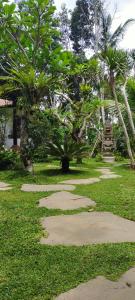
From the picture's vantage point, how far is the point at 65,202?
6.12m

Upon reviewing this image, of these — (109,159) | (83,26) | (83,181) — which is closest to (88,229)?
(83,181)

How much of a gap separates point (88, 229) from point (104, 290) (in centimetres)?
159

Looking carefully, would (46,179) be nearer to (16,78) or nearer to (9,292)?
(16,78)

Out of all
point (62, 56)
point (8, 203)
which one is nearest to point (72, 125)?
point (62, 56)

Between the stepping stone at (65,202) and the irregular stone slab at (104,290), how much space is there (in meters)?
2.66

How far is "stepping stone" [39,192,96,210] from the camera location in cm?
583

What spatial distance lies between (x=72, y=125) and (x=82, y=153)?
333cm

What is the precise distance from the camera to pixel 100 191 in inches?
287

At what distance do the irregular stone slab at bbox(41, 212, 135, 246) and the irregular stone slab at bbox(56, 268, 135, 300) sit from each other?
963mm

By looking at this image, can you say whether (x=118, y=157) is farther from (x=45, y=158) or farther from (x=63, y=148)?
(x=63, y=148)

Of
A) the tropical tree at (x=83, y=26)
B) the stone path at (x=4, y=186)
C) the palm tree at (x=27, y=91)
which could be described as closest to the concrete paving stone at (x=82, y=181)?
the stone path at (x=4, y=186)

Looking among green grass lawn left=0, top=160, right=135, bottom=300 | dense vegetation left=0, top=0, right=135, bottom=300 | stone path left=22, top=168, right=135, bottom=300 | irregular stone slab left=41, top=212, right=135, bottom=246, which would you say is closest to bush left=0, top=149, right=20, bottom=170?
dense vegetation left=0, top=0, right=135, bottom=300

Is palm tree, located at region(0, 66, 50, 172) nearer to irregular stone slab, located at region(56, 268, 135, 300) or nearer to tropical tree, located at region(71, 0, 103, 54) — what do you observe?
irregular stone slab, located at region(56, 268, 135, 300)

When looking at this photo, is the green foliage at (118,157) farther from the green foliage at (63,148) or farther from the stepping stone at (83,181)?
the stepping stone at (83,181)
